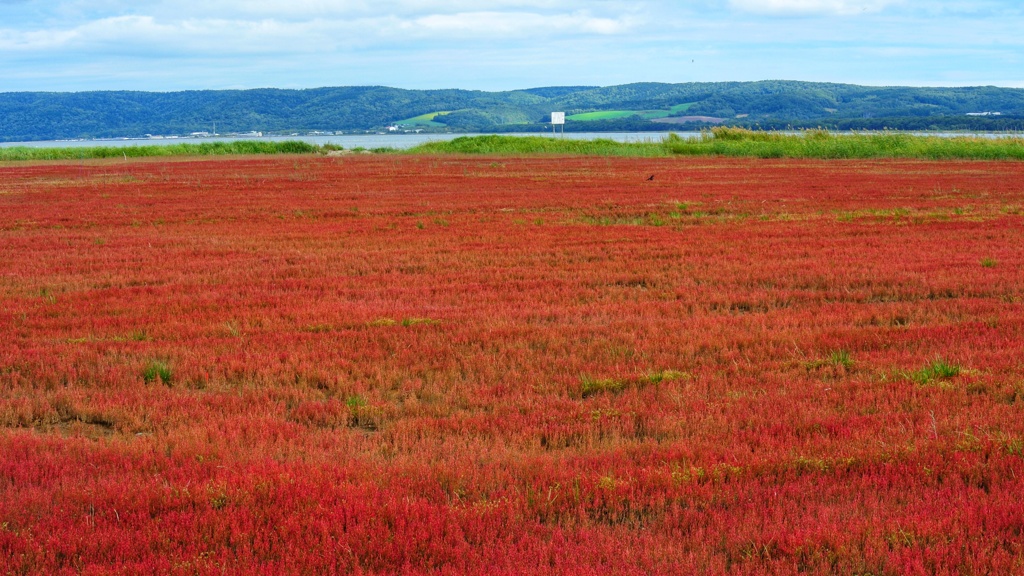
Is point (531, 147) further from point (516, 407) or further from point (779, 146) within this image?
point (516, 407)

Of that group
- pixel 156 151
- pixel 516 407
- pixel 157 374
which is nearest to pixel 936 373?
pixel 516 407

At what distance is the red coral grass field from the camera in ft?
18.1

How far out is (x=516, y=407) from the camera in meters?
8.56

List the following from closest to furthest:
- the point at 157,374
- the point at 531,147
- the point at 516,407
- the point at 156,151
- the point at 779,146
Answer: the point at 516,407
the point at 157,374
the point at 779,146
the point at 531,147
the point at 156,151

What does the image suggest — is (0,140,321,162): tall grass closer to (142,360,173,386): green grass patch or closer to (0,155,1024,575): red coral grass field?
(0,155,1024,575): red coral grass field

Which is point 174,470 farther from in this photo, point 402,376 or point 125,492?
point 402,376

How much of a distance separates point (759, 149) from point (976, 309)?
59777 mm

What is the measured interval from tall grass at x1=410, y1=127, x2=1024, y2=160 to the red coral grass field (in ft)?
155

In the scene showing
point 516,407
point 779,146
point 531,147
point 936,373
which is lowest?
point 516,407

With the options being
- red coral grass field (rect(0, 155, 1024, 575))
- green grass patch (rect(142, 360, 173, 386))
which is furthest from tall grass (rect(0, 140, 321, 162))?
green grass patch (rect(142, 360, 173, 386))

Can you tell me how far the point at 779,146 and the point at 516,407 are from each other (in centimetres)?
6545

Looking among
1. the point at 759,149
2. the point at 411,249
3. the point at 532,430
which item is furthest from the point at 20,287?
the point at 759,149

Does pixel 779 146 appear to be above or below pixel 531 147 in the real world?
below

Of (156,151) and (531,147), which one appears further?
(156,151)
